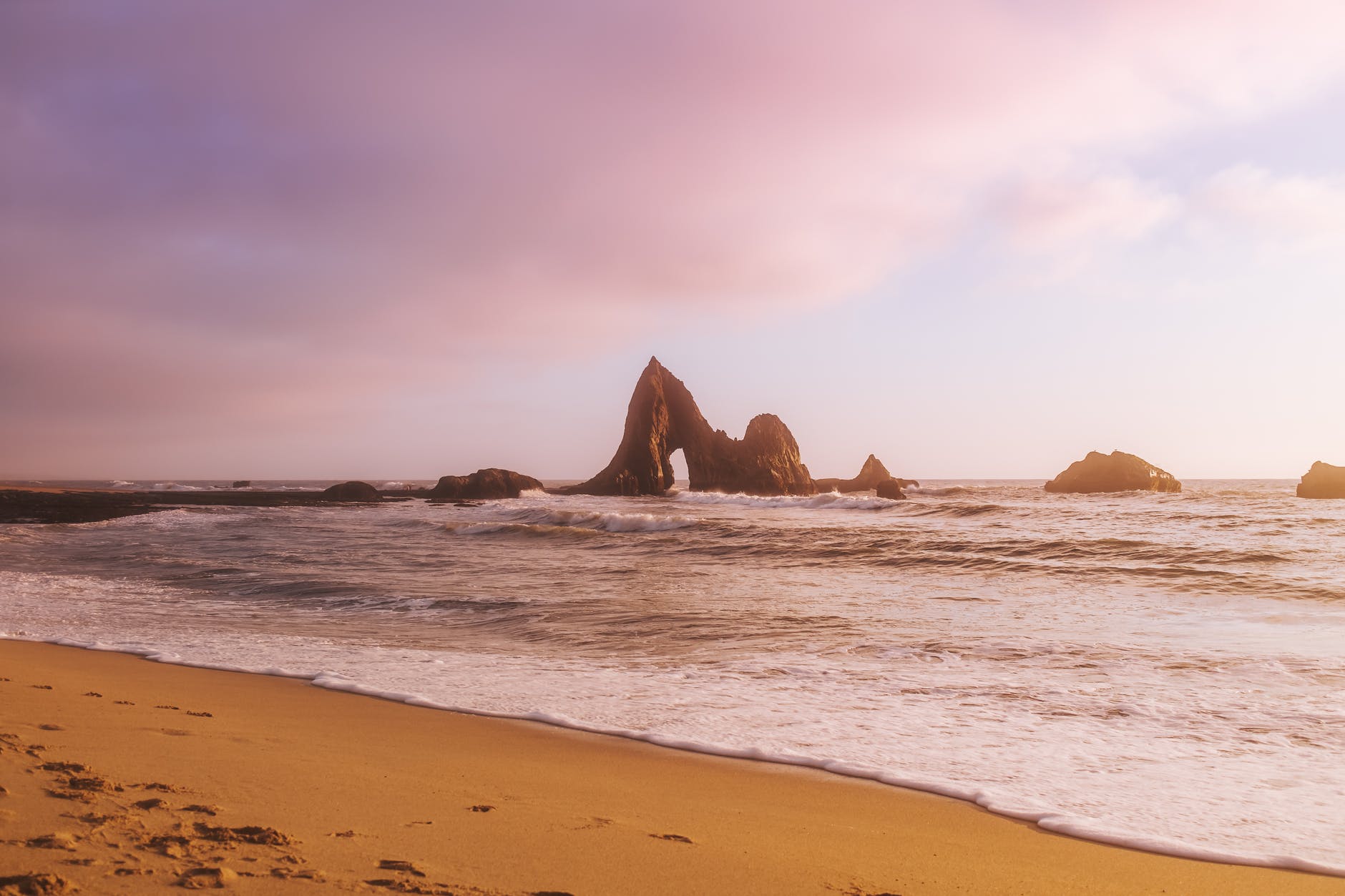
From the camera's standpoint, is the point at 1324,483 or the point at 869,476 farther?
the point at 869,476

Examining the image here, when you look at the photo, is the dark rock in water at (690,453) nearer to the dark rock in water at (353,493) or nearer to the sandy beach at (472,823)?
the dark rock in water at (353,493)

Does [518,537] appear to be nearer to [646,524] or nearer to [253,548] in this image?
[646,524]

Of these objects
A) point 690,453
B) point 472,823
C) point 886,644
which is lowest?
point 886,644

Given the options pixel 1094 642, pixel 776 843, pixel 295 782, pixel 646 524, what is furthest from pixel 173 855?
pixel 646 524

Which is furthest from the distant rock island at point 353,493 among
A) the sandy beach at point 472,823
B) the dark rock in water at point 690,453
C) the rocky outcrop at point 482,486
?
the sandy beach at point 472,823

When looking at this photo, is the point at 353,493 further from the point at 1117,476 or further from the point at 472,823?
the point at 472,823

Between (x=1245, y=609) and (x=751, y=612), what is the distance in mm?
6885

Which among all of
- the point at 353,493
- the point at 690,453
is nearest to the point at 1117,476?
the point at 690,453

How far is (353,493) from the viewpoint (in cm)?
5478

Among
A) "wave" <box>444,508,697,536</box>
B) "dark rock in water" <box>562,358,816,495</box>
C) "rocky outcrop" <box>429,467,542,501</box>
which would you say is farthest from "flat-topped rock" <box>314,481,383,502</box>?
"wave" <box>444,508,697,536</box>

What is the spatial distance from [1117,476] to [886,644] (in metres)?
49.6

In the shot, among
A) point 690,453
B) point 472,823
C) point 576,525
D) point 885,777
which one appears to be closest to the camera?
point 472,823

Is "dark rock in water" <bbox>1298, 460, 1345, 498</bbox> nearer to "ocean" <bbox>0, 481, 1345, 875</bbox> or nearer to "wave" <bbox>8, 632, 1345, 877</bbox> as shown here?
"ocean" <bbox>0, 481, 1345, 875</bbox>

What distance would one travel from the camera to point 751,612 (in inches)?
461
